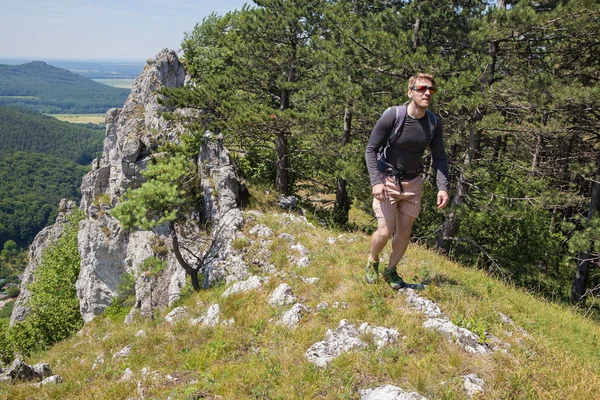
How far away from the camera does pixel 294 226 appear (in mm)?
10352

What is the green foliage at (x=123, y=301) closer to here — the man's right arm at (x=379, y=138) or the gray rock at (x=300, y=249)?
the gray rock at (x=300, y=249)

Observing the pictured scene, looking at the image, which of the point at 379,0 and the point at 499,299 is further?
the point at 379,0

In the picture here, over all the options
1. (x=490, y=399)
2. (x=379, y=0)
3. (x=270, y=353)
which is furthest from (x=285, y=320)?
(x=379, y=0)

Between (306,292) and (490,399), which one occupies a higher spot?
(490,399)

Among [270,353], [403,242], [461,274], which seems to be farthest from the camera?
[461,274]

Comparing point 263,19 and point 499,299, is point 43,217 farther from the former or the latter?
point 499,299

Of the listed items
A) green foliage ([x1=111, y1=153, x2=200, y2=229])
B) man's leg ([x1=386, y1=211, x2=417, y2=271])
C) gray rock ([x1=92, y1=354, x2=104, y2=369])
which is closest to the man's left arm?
man's leg ([x1=386, y1=211, x2=417, y2=271])

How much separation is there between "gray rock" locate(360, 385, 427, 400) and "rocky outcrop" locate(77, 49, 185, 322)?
1411 cm

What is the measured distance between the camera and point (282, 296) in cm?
618

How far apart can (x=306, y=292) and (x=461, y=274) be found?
3.03m

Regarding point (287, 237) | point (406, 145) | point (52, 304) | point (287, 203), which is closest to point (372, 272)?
point (406, 145)

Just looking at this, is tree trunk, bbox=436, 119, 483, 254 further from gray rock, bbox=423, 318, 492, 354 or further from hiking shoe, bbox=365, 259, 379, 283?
gray rock, bbox=423, 318, 492, 354

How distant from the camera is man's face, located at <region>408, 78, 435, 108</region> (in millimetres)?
4258

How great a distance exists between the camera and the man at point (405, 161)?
14.6ft
